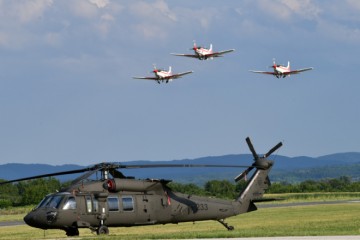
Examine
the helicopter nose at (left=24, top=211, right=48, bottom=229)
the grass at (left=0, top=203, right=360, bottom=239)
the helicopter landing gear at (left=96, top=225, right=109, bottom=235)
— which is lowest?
the grass at (left=0, top=203, right=360, bottom=239)

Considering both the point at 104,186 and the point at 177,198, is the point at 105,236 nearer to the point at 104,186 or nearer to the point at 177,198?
the point at 104,186

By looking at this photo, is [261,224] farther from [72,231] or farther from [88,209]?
[88,209]

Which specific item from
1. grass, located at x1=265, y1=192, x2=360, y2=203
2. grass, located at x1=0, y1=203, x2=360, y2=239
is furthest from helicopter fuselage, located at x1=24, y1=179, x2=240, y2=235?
grass, located at x1=265, y1=192, x2=360, y2=203

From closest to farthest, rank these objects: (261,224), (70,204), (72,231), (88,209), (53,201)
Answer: (70,204)
(53,201)
(88,209)
(72,231)
(261,224)

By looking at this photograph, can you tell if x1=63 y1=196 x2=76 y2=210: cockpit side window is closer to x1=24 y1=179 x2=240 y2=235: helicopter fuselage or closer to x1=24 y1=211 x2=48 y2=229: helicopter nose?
x1=24 y1=179 x2=240 y2=235: helicopter fuselage

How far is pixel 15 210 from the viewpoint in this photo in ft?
288

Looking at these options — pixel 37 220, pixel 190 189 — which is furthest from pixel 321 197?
pixel 37 220

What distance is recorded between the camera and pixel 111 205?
37.8 m

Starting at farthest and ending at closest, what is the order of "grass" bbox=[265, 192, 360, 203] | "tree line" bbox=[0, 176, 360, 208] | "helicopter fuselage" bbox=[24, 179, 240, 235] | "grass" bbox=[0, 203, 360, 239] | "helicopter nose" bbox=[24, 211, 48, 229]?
"tree line" bbox=[0, 176, 360, 208]
"grass" bbox=[265, 192, 360, 203]
"grass" bbox=[0, 203, 360, 239]
"helicopter fuselage" bbox=[24, 179, 240, 235]
"helicopter nose" bbox=[24, 211, 48, 229]

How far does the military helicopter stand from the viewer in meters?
36.8

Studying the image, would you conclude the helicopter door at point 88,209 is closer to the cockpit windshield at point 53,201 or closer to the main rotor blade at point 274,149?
the cockpit windshield at point 53,201

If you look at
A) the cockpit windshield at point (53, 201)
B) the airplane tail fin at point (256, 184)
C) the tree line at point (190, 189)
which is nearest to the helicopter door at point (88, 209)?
the cockpit windshield at point (53, 201)

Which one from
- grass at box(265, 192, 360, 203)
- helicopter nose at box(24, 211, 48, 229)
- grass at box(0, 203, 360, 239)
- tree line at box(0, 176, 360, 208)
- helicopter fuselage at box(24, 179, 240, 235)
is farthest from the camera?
tree line at box(0, 176, 360, 208)

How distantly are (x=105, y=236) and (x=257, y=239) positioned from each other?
281 inches
